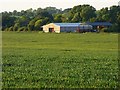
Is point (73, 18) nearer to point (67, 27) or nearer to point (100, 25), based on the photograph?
point (67, 27)

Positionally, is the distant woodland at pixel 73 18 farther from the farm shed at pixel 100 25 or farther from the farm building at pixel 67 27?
the farm building at pixel 67 27

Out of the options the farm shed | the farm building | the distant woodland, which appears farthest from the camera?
the distant woodland

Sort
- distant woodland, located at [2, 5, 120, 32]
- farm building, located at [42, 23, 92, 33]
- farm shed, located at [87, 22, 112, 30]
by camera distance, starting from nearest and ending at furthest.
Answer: farm building, located at [42, 23, 92, 33], farm shed, located at [87, 22, 112, 30], distant woodland, located at [2, 5, 120, 32]

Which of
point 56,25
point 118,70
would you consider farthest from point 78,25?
point 118,70

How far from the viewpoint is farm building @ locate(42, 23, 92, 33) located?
11754cm

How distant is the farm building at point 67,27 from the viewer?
386 ft

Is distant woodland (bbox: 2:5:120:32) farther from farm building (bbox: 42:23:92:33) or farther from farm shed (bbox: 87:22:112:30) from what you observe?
farm building (bbox: 42:23:92:33)

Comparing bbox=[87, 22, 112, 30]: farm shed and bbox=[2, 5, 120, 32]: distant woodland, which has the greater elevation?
bbox=[2, 5, 120, 32]: distant woodland

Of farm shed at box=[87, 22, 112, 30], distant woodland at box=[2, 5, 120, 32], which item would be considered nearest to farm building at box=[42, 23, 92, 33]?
farm shed at box=[87, 22, 112, 30]

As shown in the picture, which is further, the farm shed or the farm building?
the farm shed

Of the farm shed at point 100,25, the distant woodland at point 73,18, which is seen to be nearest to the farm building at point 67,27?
the farm shed at point 100,25

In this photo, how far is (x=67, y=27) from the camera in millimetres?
120312

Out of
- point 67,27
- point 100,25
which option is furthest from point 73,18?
point 100,25

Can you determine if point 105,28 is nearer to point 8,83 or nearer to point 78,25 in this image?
point 78,25
